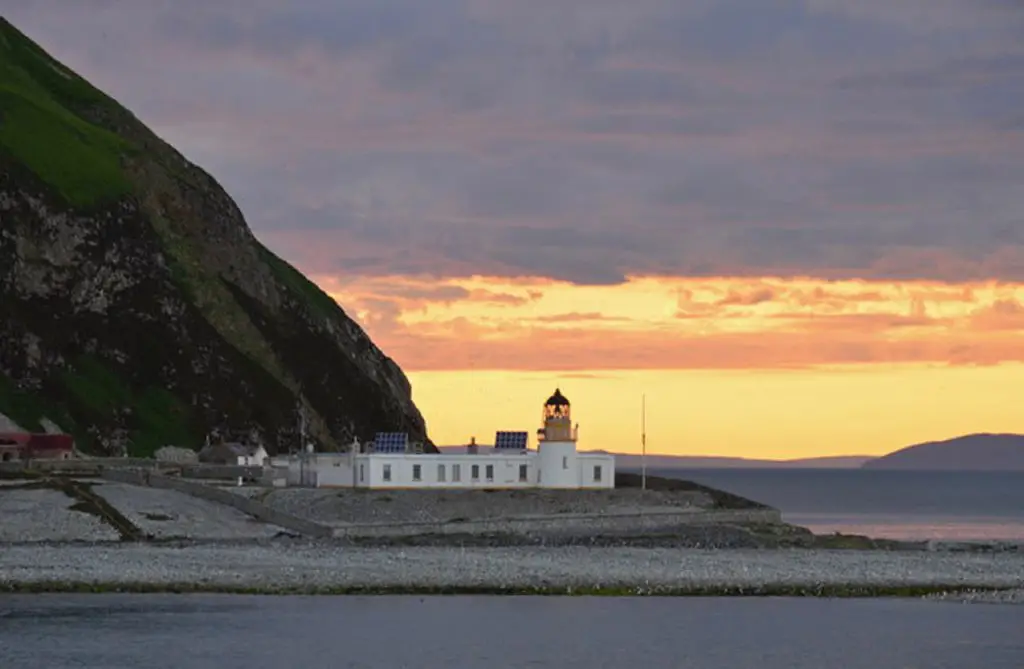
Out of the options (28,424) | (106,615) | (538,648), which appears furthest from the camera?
(28,424)

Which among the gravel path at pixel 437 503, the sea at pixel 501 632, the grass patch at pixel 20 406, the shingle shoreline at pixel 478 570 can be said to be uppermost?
the grass patch at pixel 20 406

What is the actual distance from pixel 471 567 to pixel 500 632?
14.6 meters

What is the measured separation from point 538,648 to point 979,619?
19823 millimetres

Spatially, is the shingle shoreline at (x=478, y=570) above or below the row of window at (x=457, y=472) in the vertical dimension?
below

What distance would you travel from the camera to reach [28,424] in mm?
170750

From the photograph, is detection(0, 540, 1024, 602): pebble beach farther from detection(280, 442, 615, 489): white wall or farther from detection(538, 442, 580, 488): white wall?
detection(538, 442, 580, 488): white wall

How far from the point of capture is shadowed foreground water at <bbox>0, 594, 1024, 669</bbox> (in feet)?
234

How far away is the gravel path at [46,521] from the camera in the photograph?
341 feet

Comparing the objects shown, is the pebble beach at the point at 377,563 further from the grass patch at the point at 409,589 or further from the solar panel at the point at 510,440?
the solar panel at the point at 510,440

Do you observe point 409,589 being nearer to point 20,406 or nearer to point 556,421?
point 556,421

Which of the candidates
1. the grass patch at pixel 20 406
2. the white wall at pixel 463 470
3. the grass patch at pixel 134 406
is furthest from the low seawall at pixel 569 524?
the grass patch at pixel 20 406

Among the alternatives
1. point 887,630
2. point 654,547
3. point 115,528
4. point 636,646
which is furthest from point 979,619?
point 115,528

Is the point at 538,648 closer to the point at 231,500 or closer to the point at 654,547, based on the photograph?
the point at 654,547

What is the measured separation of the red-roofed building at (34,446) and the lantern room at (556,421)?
39.6 m
